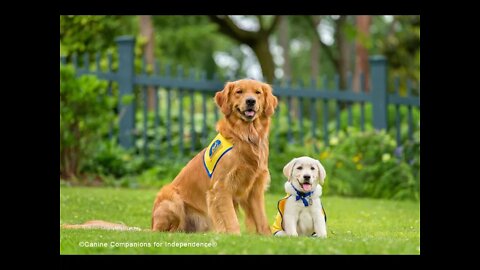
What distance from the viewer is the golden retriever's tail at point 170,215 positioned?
7.50 metres

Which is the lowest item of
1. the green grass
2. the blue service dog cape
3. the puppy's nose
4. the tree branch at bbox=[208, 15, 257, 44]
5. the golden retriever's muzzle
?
the green grass

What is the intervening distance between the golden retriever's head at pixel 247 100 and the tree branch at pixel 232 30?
12235mm

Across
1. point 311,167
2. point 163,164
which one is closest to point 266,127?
point 311,167

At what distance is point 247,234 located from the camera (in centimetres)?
717

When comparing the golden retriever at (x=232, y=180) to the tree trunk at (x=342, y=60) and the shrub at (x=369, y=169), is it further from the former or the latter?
the tree trunk at (x=342, y=60)

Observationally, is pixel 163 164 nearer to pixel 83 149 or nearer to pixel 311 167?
pixel 83 149

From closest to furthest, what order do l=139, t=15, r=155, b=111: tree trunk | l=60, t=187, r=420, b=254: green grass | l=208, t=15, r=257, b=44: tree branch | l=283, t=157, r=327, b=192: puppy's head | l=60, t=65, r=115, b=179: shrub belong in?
l=60, t=187, r=420, b=254: green grass, l=283, t=157, r=327, b=192: puppy's head, l=60, t=65, r=115, b=179: shrub, l=208, t=15, r=257, b=44: tree branch, l=139, t=15, r=155, b=111: tree trunk

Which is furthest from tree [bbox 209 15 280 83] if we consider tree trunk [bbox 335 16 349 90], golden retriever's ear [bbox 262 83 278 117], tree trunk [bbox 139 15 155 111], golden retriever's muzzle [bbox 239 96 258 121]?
golden retriever's muzzle [bbox 239 96 258 121]

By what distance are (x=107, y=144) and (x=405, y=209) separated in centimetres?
555

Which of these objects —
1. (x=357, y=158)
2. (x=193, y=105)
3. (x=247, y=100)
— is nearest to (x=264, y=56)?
(x=193, y=105)

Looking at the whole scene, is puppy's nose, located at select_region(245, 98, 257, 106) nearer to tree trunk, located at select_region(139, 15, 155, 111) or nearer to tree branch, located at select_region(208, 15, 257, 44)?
tree branch, located at select_region(208, 15, 257, 44)

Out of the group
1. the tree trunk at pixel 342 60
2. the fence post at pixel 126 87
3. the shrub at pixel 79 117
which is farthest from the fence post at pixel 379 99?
the tree trunk at pixel 342 60

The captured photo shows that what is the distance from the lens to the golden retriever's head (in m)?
7.16

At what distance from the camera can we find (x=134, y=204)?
10.2m
